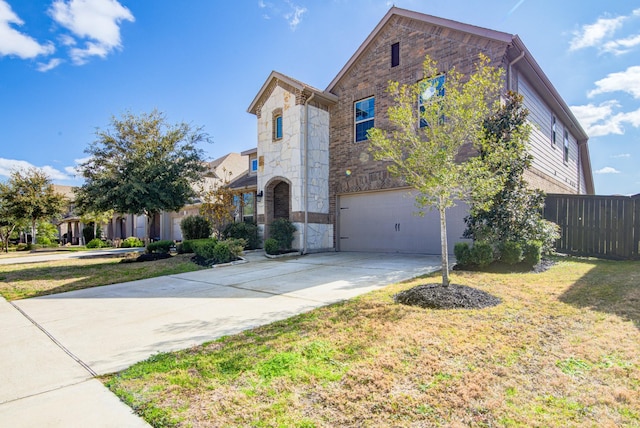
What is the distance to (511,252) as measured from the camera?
26.4ft

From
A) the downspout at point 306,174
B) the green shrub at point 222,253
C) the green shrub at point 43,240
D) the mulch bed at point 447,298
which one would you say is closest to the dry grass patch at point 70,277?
the green shrub at point 222,253

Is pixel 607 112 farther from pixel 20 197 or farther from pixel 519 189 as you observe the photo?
pixel 20 197

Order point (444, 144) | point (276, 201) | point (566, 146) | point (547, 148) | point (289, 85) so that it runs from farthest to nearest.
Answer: point (566, 146)
point (276, 201)
point (289, 85)
point (547, 148)
point (444, 144)

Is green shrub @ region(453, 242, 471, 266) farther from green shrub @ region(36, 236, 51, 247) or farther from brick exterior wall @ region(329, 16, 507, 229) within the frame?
green shrub @ region(36, 236, 51, 247)

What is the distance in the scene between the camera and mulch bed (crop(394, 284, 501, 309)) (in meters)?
5.12

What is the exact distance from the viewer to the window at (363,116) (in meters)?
13.6

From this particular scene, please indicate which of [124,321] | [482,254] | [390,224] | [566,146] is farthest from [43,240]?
[566,146]

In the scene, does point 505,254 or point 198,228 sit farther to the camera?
point 198,228

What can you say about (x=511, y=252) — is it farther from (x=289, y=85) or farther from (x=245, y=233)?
(x=289, y=85)

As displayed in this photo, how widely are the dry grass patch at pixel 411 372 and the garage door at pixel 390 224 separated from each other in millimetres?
6677

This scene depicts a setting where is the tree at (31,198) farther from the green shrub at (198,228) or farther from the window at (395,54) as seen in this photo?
the window at (395,54)

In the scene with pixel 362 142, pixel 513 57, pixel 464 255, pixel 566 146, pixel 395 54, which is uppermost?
pixel 395 54

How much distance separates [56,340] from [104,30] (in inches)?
365

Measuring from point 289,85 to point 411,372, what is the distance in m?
13.1
